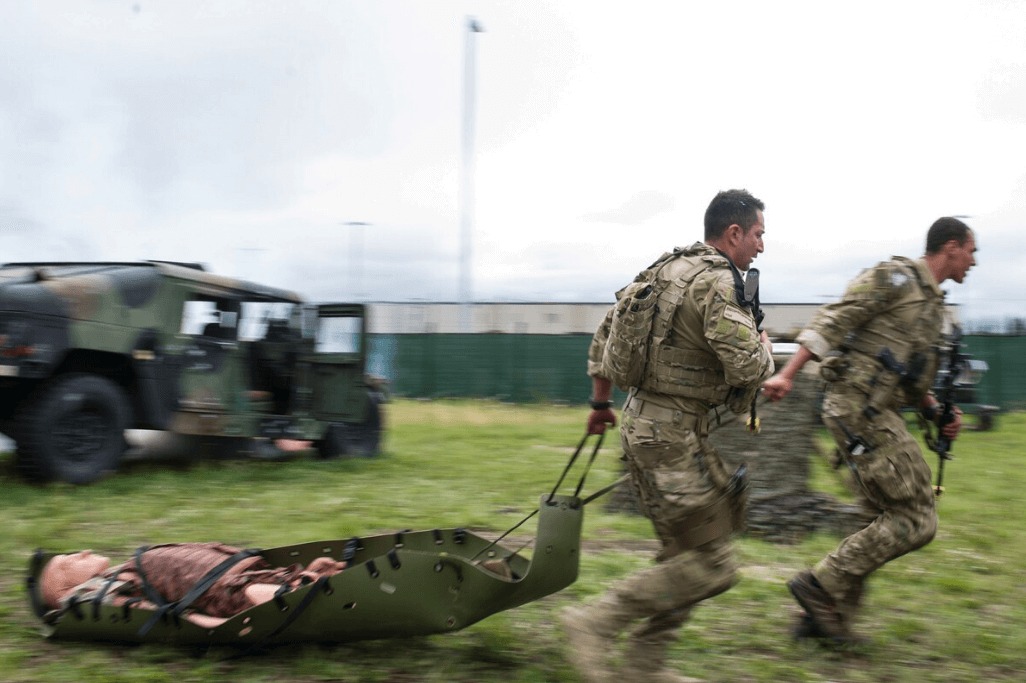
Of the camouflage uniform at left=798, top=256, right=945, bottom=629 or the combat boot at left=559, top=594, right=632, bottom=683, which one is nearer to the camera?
the combat boot at left=559, top=594, right=632, bottom=683

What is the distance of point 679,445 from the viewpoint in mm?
3516

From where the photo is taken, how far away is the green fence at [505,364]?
1681 centimetres

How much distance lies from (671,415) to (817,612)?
4.17 ft

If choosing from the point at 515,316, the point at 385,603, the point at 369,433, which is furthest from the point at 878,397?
the point at 515,316

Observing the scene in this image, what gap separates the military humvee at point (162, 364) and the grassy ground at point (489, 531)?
0.37 meters

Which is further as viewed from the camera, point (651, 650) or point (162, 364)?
point (162, 364)

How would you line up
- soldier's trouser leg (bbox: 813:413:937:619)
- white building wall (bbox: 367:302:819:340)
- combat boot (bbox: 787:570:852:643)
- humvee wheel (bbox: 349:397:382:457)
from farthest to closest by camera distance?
white building wall (bbox: 367:302:819:340)
humvee wheel (bbox: 349:397:382:457)
combat boot (bbox: 787:570:852:643)
soldier's trouser leg (bbox: 813:413:937:619)

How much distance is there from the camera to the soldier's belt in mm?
3539

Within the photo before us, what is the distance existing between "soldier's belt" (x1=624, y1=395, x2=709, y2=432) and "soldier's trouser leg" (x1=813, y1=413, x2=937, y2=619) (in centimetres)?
92

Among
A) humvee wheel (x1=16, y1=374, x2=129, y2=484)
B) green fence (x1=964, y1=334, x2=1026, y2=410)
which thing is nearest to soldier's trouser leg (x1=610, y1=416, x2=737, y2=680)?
humvee wheel (x1=16, y1=374, x2=129, y2=484)

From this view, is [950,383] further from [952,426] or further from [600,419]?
[600,419]

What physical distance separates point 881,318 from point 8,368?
19.1ft

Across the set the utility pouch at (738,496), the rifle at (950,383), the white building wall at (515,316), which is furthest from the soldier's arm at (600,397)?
the white building wall at (515,316)

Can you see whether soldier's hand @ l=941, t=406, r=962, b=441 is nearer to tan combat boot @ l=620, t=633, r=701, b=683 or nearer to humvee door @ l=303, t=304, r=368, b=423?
tan combat boot @ l=620, t=633, r=701, b=683
